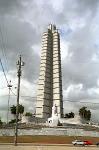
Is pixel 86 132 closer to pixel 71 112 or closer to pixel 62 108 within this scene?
pixel 62 108

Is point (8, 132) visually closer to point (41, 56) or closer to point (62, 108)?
point (62, 108)

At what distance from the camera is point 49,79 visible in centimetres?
13512

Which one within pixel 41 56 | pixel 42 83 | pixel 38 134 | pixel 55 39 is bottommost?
pixel 38 134

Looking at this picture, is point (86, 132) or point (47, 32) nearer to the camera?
point (86, 132)

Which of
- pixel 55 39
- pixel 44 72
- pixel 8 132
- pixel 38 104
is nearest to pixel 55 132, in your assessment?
pixel 8 132

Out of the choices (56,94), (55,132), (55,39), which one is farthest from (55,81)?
(55,132)

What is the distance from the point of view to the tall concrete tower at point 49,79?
12862 cm

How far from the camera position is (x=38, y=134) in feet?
283

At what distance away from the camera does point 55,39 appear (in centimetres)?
14500

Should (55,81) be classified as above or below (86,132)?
→ above

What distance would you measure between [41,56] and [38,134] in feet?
193

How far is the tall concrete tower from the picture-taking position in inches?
5064

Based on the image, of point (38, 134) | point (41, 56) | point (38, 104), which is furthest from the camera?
point (41, 56)

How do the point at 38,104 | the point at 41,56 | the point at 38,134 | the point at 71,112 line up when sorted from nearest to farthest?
the point at 38,134 < the point at 38,104 < the point at 41,56 < the point at 71,112
